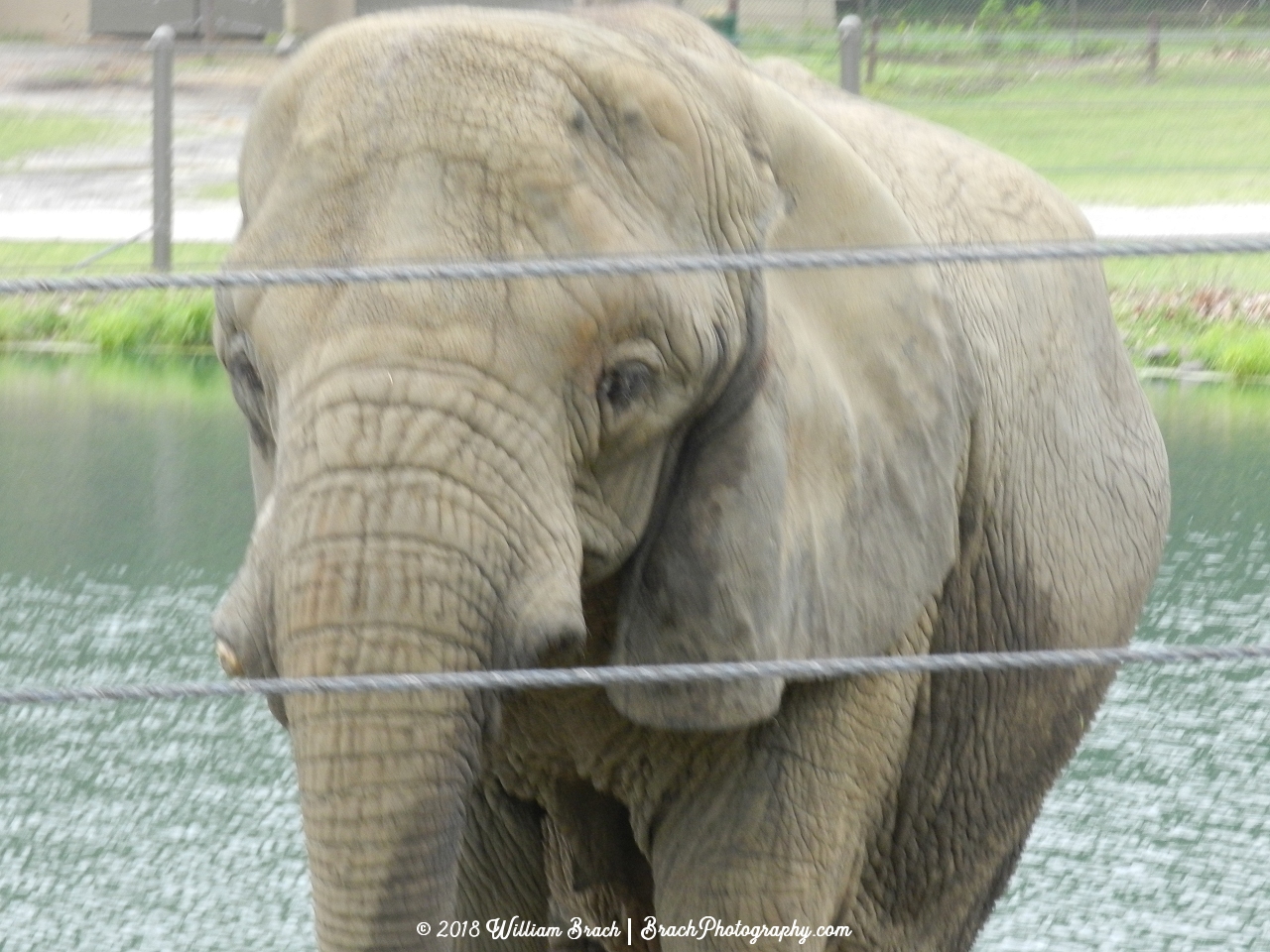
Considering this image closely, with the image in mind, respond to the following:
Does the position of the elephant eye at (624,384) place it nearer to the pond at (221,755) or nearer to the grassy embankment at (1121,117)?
the pond at (221,755)

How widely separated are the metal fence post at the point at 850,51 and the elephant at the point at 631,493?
4578 millimetres

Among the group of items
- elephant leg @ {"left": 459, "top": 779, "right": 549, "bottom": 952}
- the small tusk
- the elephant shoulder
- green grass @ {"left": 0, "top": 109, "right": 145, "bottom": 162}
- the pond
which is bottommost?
green grass @ {"left": 0, "top": 109, "right": 145, "bottom": 162}

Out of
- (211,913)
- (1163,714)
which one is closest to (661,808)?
(211,913)

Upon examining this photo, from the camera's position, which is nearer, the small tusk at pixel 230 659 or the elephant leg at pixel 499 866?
the small tusk at pixel 230 659

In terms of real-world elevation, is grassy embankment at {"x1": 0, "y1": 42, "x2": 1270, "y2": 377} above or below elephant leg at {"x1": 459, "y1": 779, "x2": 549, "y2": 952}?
below

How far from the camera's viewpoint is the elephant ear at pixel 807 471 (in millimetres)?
1469

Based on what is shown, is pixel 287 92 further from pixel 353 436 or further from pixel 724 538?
pixel 724 538

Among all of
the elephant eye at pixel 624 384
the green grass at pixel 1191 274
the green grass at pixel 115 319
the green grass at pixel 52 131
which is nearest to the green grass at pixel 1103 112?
the green grass at pixel 1191 274

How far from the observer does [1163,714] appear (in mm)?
3375

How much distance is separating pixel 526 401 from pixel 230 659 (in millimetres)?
259

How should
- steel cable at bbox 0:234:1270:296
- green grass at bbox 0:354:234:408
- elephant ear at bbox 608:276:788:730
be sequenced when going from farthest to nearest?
green grass at bbox 0:354:234:408, elephant ear at bbox 608:276:788:730, steel cable at bbox 0:234:1270:296

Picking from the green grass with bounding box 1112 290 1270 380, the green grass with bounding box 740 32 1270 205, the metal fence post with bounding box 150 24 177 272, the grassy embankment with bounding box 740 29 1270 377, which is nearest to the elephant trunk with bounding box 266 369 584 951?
the green grass with bounding box 1112 290 1270 380

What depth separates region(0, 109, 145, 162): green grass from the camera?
8156mm

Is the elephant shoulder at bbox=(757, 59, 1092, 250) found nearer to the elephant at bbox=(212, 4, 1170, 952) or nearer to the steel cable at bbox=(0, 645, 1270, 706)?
the elephant at bbox=(212, 4, 1170, 952)
